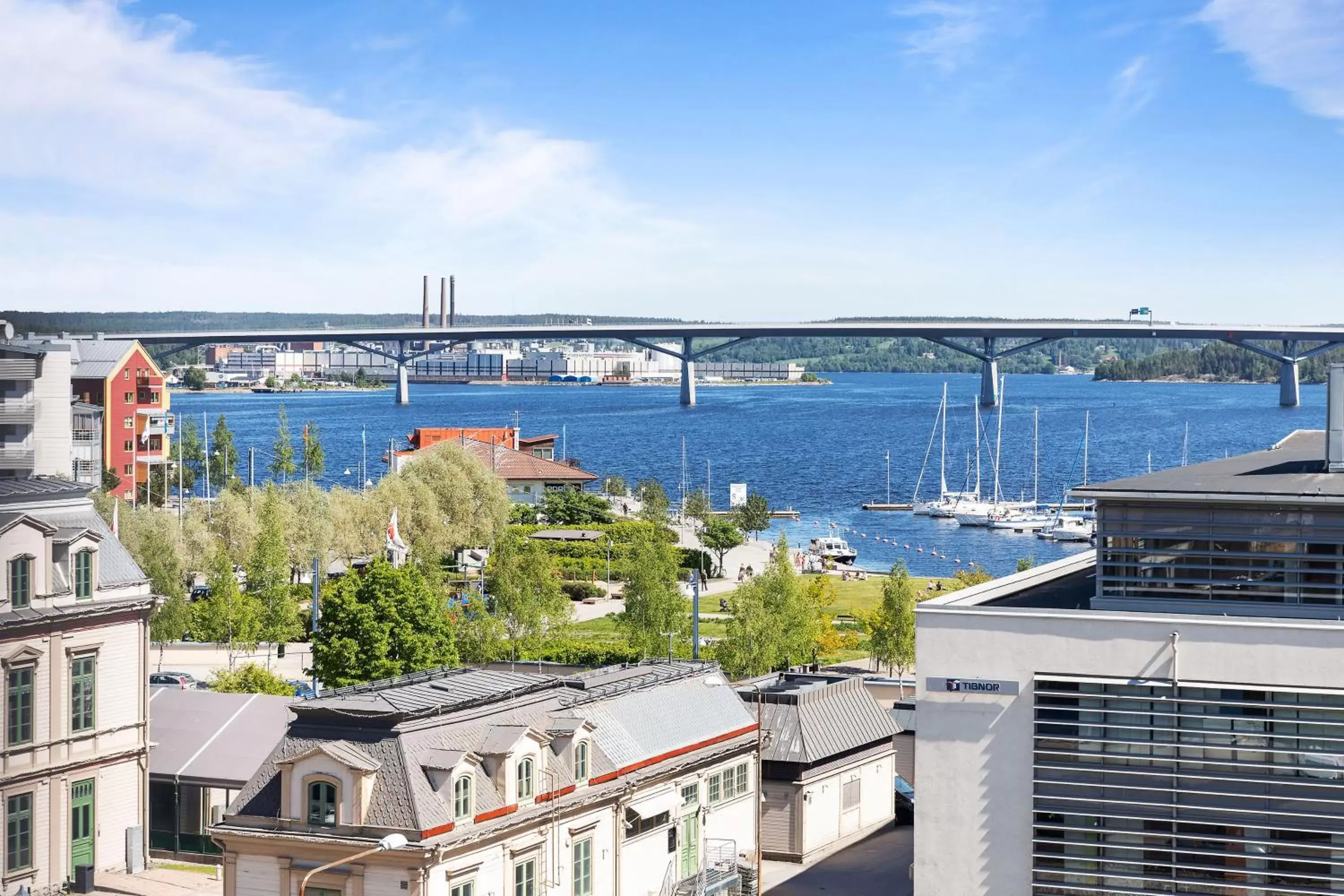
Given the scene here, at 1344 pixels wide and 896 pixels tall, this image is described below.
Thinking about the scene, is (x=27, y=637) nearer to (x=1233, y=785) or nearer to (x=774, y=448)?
(x=1233, y=785)

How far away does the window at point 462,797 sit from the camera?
1527cm

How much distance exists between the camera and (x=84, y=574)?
58.5ft

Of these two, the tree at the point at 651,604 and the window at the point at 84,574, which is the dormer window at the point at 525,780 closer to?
the window at the point at 84,574

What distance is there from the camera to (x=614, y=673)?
20.9m

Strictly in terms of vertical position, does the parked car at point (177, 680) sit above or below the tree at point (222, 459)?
below

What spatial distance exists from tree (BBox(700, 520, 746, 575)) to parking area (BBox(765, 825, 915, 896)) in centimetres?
3130

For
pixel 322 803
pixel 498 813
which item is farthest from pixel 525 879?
pixel 322 803

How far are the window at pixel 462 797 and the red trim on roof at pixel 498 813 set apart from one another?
0.42ft

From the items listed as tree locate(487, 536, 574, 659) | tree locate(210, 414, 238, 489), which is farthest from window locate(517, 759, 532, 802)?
tree locate(210, 414, 238, 489)

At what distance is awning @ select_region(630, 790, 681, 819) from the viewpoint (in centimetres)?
1762

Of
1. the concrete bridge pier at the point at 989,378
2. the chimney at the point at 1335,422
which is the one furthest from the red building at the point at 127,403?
the concrete bridge pier at the point at 989,378

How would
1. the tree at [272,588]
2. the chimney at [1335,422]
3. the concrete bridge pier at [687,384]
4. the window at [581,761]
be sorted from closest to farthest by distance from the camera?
the chimney at [1335,422], the window at [581,761], the tree at [272,588], the concrete bridge pier at [687,384]

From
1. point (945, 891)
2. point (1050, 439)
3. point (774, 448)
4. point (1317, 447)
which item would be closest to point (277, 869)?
point (945, 891)

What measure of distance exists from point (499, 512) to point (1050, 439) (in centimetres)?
8175
